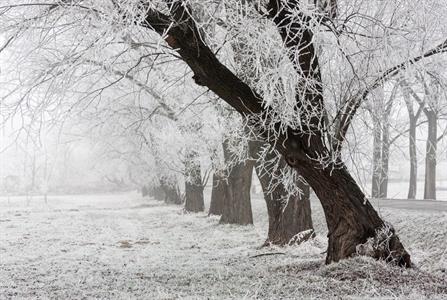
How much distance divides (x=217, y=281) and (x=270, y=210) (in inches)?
170

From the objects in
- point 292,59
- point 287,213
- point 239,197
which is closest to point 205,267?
point 287,213

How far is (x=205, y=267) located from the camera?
888cm

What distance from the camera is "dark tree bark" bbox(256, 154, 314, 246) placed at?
438 inches

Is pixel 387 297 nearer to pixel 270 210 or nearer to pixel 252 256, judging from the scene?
pixel 252 256

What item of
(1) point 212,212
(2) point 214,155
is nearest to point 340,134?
(2) point 214,155

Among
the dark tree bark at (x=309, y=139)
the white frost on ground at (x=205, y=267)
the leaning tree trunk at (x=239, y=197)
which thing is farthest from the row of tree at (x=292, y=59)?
the leaning tree trunk at (x=239, y=197)

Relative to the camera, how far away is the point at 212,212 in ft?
69.9

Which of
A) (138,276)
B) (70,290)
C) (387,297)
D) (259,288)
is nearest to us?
(387,297)

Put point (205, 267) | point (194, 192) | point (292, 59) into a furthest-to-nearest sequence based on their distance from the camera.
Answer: point (194, 192) < point (205, 267) < point (292, 59)

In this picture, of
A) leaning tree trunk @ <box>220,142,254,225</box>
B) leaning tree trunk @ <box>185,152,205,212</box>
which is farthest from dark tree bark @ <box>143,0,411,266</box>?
leaning tree trunk @ <box>185,152,205,212</box>

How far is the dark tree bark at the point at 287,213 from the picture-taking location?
11125 mm

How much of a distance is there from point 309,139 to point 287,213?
16.8 ft

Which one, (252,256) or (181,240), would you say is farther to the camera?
(181,240)

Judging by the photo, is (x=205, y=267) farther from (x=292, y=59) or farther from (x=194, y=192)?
(x=194, y=192)
